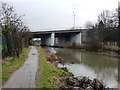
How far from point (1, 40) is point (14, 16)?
4.82 meters

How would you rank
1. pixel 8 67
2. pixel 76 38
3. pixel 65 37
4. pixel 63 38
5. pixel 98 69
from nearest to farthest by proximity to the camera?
pixel 8 67
pixel 98 69
pixel 76 38
pixel 65 37
pixel 63 38

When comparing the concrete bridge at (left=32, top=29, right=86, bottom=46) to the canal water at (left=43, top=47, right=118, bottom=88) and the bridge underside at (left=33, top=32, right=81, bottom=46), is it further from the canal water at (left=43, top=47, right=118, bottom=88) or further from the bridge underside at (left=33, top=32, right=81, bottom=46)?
the canal water at (left=43, top=47, right=118, bottom=88)

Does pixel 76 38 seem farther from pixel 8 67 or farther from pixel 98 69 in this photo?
pixel 8 67

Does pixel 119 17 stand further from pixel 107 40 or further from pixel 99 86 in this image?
pixel 99 86

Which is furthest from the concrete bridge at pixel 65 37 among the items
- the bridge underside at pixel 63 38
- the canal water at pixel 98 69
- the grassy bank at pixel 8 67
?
the grassy bank at pixel 8 67

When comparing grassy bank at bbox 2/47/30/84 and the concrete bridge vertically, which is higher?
the concrete bridge

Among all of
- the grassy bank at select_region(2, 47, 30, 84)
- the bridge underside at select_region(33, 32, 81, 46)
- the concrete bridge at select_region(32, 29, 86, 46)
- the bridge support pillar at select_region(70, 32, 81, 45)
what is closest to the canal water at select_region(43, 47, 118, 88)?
the grassy bank at select_region(2, 47, 30, 84)

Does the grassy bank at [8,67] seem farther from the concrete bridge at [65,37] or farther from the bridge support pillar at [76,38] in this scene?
the bridge support pillar at [76,38]

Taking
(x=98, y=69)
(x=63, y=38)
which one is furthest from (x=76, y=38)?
(x=98, y=69)

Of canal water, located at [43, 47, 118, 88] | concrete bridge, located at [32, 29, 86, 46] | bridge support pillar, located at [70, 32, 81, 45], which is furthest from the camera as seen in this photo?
concrete bridge, located at [32, 29, 86, 46]

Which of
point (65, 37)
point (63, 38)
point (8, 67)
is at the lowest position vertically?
point (8, 67)

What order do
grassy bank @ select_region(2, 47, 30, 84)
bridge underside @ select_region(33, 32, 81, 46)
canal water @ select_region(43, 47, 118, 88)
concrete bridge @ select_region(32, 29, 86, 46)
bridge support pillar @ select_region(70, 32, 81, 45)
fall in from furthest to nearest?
bridge underside @ select_region(33, 32, 81, 46) < concrete bridge @ select_region(32, 29, 86, 46) < bridge support pillar @ select_region(70, 32, 81, 45) < canal water @ select_region(43, 47, 118, 88) < grassy bank @ select_region(2, 47, 30, 84)

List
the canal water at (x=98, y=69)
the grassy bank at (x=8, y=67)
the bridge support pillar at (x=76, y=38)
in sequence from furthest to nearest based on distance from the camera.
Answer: the bridge support pillar at (x=76, y=38)
the canal water at (x=98, y=69)
the grassy bank at (x=8, y=67)

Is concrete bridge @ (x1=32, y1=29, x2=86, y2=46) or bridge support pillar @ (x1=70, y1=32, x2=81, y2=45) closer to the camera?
bridge support pillar @ (x1=70, y1=32, x2=81, y2=45)
